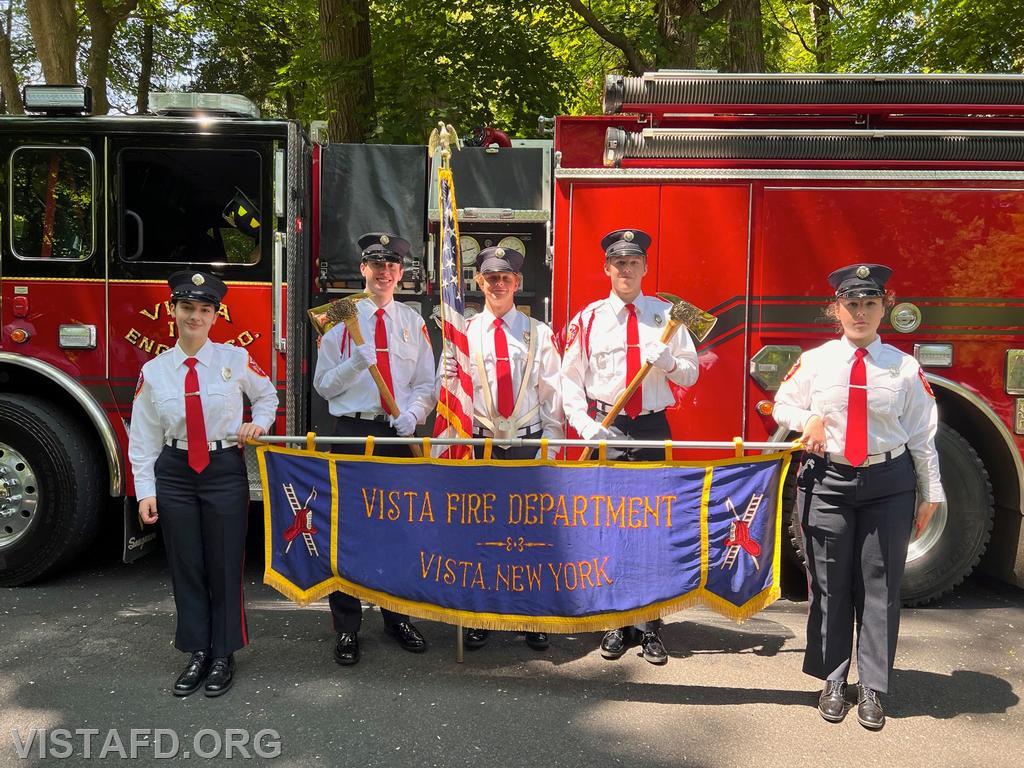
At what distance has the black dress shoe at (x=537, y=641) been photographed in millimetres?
4336

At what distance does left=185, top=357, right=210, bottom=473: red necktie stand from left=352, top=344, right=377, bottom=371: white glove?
0.75 metres

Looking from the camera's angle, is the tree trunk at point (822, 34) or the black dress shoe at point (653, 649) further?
the tree trunk at point (822, 34)

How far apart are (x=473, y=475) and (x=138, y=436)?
1.54 metres

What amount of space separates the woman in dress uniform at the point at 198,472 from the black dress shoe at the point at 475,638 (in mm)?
1132

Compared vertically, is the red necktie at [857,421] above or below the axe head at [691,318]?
below

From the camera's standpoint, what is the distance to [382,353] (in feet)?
14.0

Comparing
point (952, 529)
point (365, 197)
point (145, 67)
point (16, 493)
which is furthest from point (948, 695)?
point (145, 67)

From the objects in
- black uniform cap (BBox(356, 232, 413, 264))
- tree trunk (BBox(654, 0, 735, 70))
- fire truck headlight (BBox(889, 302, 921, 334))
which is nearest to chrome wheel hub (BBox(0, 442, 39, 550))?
black uniform cap (BBox(356, 232, 413, 264))

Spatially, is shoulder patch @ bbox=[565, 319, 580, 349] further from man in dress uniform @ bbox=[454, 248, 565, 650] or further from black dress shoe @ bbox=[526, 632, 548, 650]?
black dress shoe @ bbox=[526, 632, 548, 650]

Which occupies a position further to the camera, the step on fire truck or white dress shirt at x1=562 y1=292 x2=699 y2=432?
the step on fire truck

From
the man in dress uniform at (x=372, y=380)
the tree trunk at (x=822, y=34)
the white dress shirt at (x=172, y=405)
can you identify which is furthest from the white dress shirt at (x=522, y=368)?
the tree trunk at (x=822, y=34)

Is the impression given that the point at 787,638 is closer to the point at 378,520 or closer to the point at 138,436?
the point at 378,520

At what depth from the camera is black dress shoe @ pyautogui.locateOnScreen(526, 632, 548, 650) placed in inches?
171

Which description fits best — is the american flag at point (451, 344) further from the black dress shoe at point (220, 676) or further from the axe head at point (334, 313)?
the black dress shoe at point (220, 676)
